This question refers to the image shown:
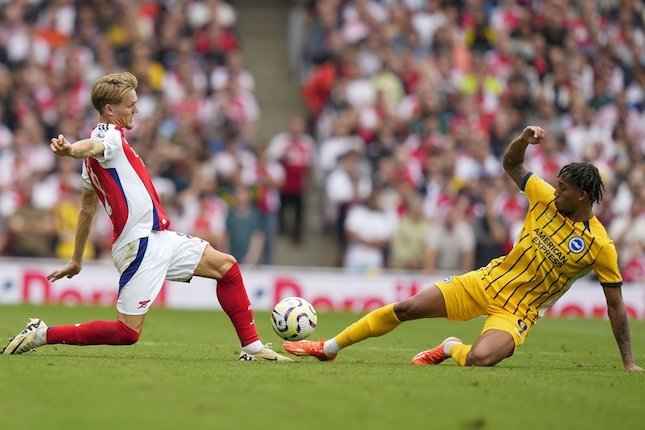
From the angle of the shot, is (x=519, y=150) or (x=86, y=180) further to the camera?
(x=519, y=150)

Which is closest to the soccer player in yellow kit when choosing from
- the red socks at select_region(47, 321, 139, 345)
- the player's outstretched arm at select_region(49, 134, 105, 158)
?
the red socks at select_region(47, 321, 139, 345)

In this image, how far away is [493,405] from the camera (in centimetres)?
741

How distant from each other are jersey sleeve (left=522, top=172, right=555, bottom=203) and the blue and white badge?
0.42 meters

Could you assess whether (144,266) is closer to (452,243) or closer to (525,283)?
(525,283)

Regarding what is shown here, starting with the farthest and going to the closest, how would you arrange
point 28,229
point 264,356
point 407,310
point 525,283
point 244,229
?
point 244,229
point 28,229
point 525,283
point 264,356
point 407,310

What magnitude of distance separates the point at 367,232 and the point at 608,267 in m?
10.7

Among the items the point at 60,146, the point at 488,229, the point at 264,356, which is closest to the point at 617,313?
the point at 264,356

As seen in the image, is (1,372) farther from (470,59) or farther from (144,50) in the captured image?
(470,59)

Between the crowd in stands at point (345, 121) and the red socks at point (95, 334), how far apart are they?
32.0 ft

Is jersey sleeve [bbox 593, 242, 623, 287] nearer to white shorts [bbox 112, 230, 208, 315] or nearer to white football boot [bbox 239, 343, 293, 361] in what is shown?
white football boot [bbox 239, 343, 293, 361]

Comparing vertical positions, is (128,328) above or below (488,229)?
below

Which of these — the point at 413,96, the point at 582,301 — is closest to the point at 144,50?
the point at 413,96

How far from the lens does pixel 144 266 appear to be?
Answer: 9336 mm

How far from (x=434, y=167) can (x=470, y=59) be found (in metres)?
3.67
